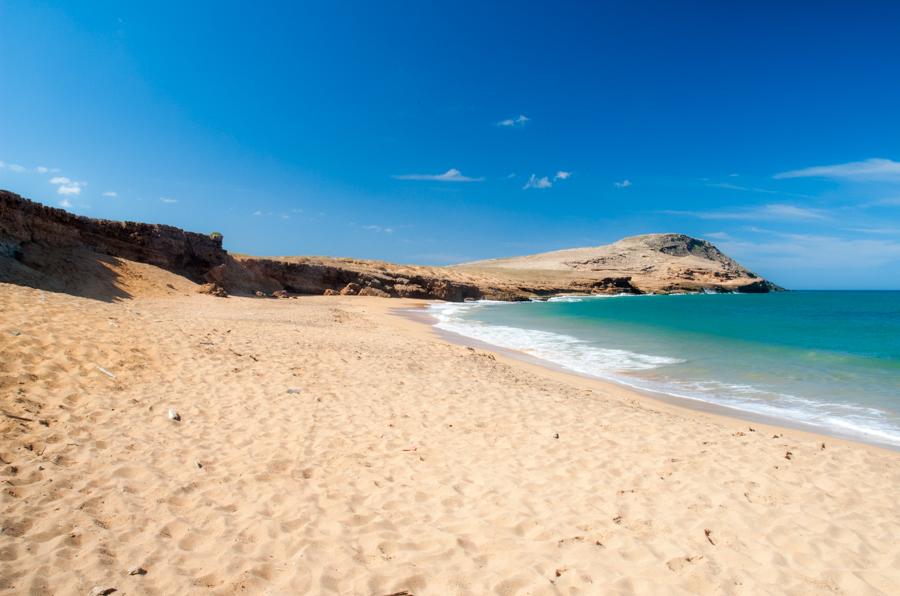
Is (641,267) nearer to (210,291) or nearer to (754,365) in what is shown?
(754,365)

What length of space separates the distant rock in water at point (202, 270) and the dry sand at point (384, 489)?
35.1 ft

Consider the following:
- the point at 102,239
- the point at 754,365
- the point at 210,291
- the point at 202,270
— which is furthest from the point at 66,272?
the point at 754,365

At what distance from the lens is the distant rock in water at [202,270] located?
16.9m

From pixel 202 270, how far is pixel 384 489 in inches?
1157

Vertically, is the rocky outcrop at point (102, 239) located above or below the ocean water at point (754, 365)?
above

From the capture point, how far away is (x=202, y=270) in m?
29.1

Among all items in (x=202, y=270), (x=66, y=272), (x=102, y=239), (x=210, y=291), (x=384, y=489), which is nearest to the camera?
(x=384, y=489)

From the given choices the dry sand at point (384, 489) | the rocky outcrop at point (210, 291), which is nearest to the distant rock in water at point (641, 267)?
the rocky outcrop at point (210, 291)

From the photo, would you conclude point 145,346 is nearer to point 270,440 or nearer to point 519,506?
point 270,440

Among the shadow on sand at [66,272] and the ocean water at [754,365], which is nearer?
the ocean water at [754,365]

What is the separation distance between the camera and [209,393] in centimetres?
670

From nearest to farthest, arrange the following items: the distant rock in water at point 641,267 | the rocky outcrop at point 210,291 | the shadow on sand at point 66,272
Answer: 1. the shadow on sand at point 66,272
2. the rocky outcrop at point 210,291
3. the distant rock in water at point 641,267

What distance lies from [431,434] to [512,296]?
178ft

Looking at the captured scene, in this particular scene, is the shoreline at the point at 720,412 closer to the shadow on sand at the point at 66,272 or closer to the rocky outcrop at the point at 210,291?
the shadow on sand at the point at 66,272
